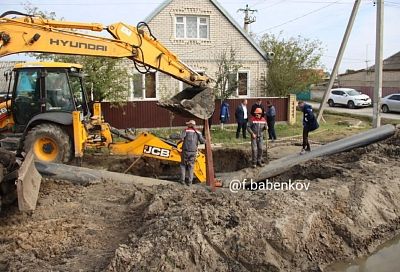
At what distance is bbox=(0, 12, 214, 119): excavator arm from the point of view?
870 centimetres

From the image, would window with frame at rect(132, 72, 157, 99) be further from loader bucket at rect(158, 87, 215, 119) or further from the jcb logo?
loader bucket at rect(158, 87, 215, 119)

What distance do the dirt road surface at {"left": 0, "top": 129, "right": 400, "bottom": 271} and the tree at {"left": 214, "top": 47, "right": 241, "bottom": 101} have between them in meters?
12.7

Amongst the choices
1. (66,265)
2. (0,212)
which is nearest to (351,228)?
(66,265)

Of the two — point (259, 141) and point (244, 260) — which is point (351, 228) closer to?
point (244, 260)

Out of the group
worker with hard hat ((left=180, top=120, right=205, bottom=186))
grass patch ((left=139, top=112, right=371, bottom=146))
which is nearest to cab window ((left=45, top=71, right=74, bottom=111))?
worker with hard hat ((left=180, top=120, right=205, bottom=186))

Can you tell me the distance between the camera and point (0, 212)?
6.71m

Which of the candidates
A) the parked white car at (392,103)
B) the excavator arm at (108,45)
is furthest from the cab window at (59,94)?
the parked white car at (392,103)

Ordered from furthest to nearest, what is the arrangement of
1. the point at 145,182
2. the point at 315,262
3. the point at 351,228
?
1. the point at 145,182
2. the point at 351,228
3. the point at 315,262

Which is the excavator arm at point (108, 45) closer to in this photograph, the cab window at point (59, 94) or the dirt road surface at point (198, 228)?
the cab window at point (59, 94)

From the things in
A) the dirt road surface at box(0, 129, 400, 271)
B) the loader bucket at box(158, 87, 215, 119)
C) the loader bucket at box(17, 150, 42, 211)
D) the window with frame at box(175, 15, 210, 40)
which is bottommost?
the dirt road surface at box(0, 129, 400, 271)

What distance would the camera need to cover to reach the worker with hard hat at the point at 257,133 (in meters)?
10.6

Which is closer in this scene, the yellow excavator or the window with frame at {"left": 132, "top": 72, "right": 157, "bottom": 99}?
the yellow excavator

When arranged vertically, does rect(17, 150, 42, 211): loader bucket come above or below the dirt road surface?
above

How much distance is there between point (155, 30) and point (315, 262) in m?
18.6
